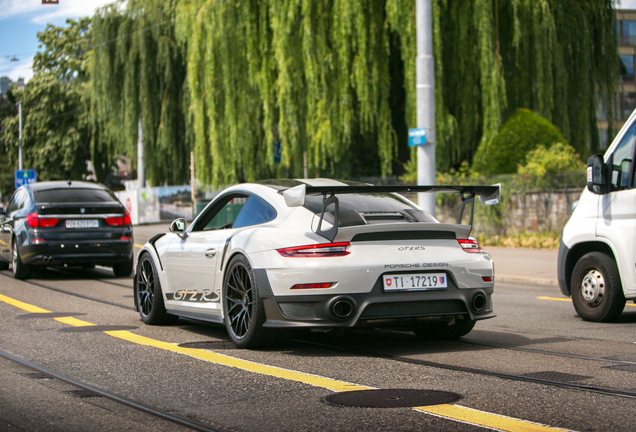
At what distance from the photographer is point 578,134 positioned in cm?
2267

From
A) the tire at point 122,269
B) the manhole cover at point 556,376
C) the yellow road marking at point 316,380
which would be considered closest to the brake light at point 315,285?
the yellow road marking at point 316,380

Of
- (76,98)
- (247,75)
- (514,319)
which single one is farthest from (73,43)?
(514,319)

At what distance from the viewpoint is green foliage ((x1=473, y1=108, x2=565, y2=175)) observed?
20109 mm

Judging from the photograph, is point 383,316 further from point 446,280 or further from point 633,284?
point 633,284

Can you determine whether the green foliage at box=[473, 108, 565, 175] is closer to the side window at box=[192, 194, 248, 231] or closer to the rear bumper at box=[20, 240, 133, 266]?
the rear bumper at box=[20, 240, 133, 266]

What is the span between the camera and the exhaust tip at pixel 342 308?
587 centimetres

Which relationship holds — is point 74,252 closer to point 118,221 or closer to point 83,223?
point 83,223

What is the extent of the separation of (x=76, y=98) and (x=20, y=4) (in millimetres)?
43661

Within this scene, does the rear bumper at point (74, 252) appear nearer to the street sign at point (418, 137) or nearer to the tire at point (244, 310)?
the street sign at point (418, 137)

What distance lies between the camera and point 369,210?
21.8ft

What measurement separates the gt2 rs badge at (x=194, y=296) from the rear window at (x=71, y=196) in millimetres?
6553

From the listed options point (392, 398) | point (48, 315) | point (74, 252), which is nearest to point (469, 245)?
point (392, 398)

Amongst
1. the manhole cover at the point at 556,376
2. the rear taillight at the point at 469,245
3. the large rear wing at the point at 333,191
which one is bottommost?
the manhole cover at the point at 556,376

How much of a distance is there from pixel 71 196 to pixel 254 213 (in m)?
7.92
